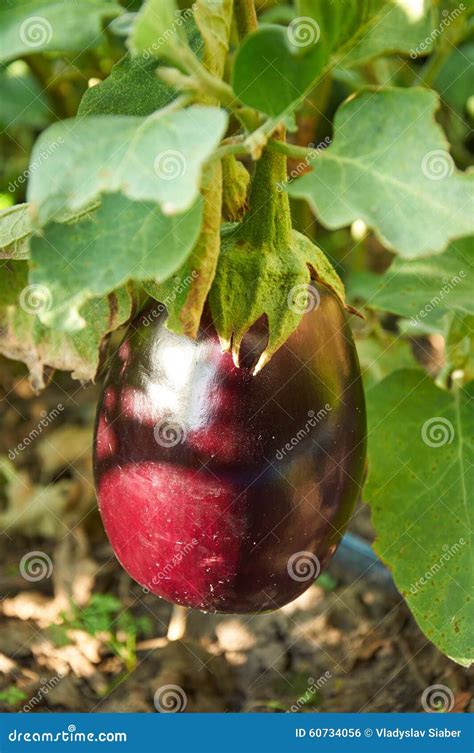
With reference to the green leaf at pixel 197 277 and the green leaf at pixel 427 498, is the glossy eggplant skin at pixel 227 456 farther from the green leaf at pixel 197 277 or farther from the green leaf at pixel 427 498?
the green leaf at pixel 427 498

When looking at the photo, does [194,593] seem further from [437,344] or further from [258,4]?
[437,344]

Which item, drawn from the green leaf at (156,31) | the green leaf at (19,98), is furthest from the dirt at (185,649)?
the green leaf at (156,31)

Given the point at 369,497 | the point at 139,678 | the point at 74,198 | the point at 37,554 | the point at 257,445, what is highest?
the point at 74,198

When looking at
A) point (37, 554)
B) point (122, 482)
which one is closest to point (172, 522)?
point (122, 482)

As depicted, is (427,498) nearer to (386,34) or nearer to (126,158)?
A: (386,34)

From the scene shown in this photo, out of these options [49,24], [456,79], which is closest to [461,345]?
[49,24]

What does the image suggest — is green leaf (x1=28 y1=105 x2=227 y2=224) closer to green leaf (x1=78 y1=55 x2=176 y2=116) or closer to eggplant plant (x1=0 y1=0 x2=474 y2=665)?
eggplant plant (x1=0 y1=0 x2=474 y2=665)
